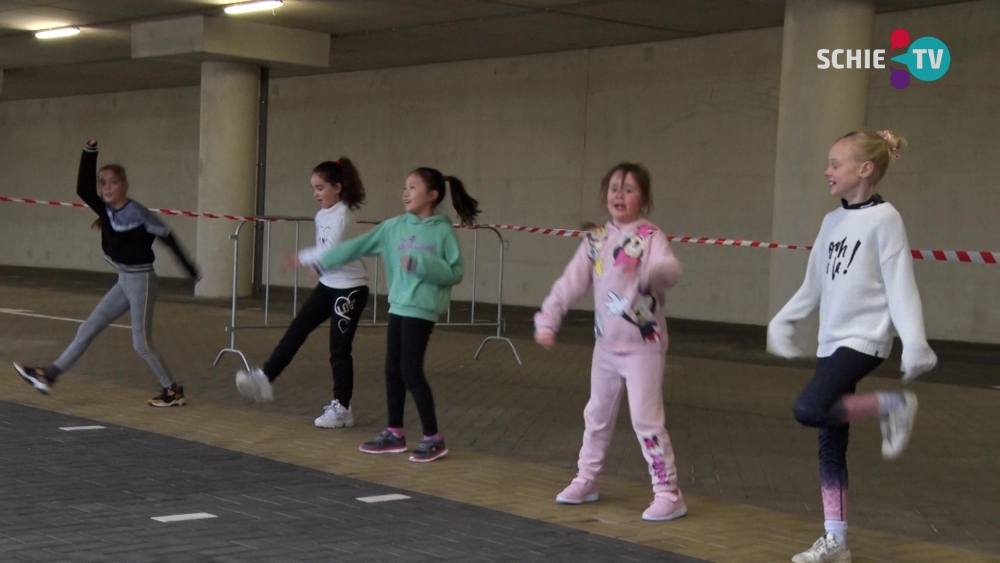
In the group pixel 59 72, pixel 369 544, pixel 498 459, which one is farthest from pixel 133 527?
pixel 59 72

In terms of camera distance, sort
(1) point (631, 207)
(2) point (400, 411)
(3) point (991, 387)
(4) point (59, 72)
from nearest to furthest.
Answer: (1) point (631, 207) → (2) point (400, 411) → (3) point (991, 387) → (4) point (59, 72)

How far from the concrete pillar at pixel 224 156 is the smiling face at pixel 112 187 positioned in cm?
1314

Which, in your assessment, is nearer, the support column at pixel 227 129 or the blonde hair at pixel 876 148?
the blonde hair at pixel 876 148

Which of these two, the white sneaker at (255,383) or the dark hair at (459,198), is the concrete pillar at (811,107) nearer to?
the dark hair at (459,198)

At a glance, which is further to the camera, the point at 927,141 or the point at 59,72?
the point at 59,72

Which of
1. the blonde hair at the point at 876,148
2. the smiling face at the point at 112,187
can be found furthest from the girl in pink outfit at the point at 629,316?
the smiling face at the point at 112,187

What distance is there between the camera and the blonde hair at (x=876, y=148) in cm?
501

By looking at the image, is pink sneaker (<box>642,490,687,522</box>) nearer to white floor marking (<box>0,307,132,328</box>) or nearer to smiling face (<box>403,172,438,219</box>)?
smiling face (<box>403,172,438,219</box>)

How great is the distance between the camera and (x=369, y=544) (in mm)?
5035

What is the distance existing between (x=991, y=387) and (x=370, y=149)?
48.5 ft

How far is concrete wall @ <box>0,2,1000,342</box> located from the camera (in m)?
16.2

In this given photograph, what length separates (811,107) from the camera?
1412 centimetres

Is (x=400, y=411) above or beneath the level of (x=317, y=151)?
beneath

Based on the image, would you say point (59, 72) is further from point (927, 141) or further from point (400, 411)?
point (400, 411)
